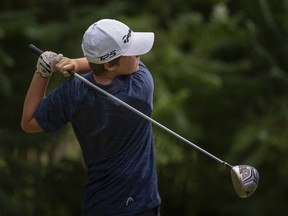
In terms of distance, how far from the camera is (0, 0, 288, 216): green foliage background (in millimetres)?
8492

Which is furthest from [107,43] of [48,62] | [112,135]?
[112,135]

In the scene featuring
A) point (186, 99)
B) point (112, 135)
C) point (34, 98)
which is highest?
point (34, 98)

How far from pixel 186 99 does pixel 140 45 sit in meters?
3.66

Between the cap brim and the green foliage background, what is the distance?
2970 millimetres

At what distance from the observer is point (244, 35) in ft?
28.7

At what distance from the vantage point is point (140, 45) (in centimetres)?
505

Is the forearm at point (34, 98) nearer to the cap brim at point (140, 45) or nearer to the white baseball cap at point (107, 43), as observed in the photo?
the white baseball cap at point (107, 43)

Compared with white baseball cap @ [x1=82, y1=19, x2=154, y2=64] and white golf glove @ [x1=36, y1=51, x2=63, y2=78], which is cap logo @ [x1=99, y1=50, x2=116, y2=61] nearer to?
white baseball cap @ [x1=82, y1=19, x2=154, y2=64]

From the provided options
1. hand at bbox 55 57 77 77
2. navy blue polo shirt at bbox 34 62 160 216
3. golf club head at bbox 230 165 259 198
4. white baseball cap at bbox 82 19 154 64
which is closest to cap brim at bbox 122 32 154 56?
white baseball cap at bbox 82 19 154 64

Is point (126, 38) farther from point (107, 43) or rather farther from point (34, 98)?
point (34, 98)

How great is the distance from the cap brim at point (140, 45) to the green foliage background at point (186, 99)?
2.97 meters

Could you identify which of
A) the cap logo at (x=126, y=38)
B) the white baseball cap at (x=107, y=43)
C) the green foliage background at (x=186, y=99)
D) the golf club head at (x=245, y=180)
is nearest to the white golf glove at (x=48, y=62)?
the white baseball cap at (x=107, y=43)

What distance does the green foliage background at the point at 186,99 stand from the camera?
8.49m

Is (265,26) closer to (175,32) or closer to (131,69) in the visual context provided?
(175,32)
